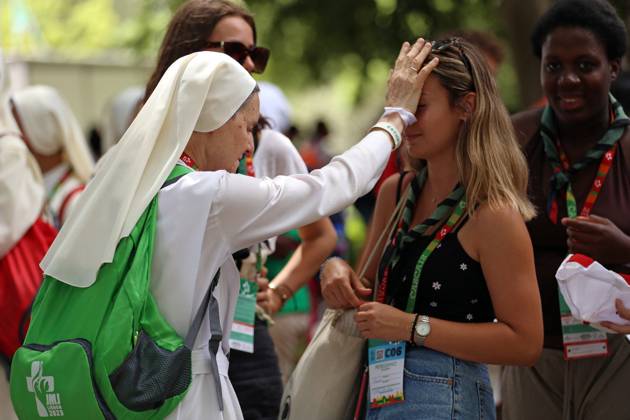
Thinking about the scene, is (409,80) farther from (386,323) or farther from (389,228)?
(386,323)

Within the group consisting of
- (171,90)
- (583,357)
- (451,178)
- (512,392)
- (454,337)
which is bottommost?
(512,392)

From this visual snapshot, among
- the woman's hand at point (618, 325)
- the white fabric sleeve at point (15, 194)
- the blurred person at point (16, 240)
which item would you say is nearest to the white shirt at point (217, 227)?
the woman's hand at point (618, 325)

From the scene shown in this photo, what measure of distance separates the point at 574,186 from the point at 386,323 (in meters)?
1.13

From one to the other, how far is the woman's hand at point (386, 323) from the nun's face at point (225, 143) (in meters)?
0.63

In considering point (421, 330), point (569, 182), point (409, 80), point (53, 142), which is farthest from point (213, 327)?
point (53, 142)

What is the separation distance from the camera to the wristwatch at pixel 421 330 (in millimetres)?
3162

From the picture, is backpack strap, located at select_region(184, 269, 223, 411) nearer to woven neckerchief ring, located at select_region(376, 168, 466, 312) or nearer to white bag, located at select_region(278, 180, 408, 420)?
white bag, located at select_region(278, 180, 408, 420)

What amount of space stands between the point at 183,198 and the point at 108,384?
55cm

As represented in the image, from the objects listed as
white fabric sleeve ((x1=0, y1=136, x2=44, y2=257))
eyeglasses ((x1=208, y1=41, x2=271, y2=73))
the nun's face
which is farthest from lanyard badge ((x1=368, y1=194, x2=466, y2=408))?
white fabric sleeve ((x1=0, y1=136, x2=44, y2=257))

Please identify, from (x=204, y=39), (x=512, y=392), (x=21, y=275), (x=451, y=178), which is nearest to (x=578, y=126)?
(x=451, y=178)

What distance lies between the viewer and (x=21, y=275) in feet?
15.4

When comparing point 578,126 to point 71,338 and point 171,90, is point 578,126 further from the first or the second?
point 71,338

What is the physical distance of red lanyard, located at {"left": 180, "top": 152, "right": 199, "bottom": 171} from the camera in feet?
10.0

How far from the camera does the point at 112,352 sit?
2.72 m
